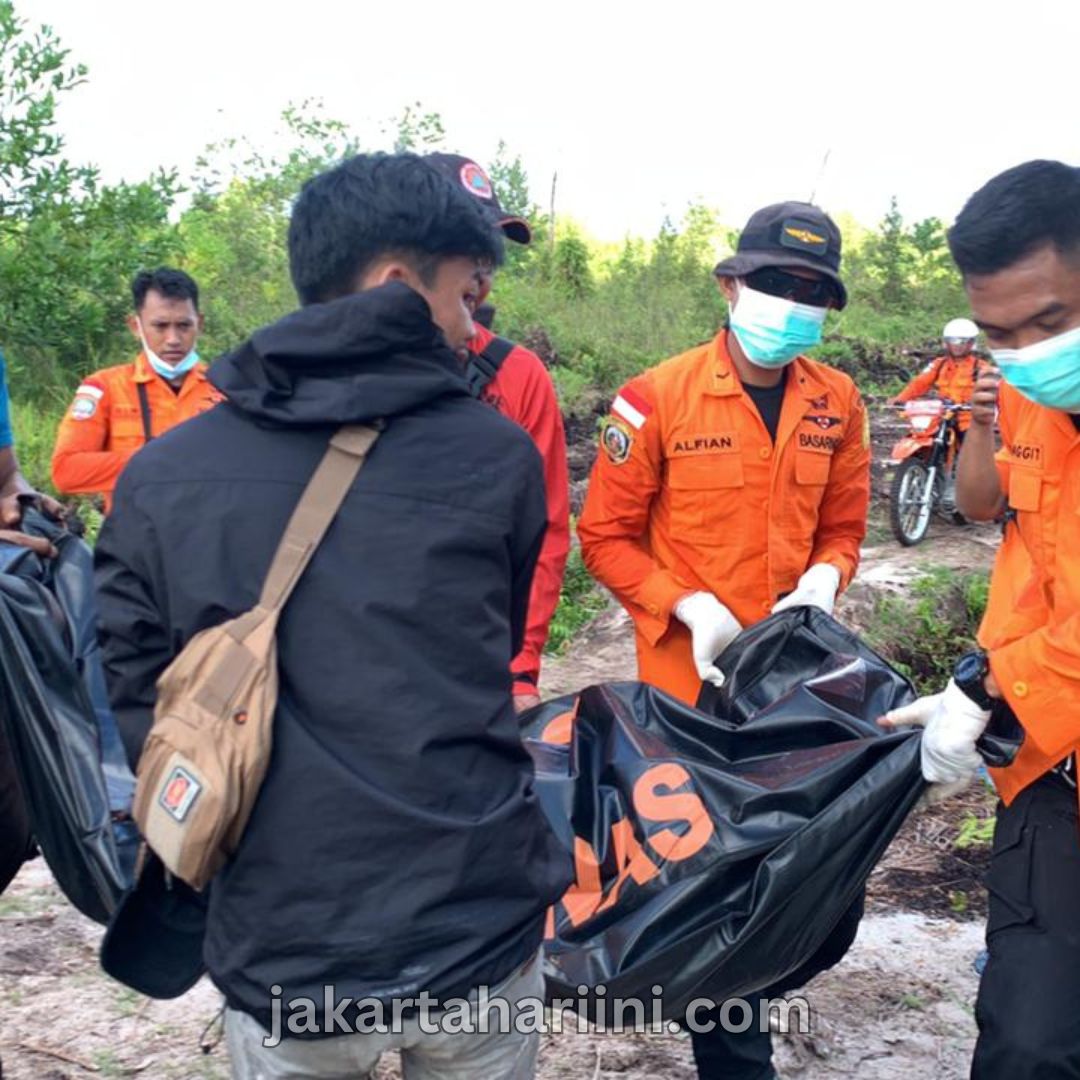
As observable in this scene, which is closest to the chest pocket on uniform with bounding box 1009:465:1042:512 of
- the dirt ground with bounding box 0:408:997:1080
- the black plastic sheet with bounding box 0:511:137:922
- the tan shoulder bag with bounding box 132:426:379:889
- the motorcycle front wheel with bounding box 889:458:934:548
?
the tan shoulder bag with bounding box 132:426:379:889

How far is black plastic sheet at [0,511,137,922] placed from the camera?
223 cm

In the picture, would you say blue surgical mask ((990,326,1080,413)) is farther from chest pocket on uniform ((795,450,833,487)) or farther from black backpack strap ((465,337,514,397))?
black backpack strap ((465,337,514,397))

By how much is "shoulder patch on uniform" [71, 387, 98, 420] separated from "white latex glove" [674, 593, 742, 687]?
2.47m

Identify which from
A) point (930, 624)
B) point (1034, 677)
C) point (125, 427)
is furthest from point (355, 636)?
point (930, 624)

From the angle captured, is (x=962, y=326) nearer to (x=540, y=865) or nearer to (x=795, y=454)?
(x=795, y=454)

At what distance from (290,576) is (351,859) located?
1.07ft

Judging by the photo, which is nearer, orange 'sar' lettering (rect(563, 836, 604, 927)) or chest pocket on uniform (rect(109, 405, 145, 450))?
orange 'sar' lettering (rect(563, 836, 604, 927))

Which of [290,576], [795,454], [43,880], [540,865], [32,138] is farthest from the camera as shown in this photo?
[32,138]

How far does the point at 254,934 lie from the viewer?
148 cm

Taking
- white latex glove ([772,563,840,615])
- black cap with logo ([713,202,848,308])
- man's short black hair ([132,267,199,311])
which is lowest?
white latex glove ([772,563,840,615])

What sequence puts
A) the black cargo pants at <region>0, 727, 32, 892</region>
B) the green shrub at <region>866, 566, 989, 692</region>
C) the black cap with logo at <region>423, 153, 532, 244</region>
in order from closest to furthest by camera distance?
1. the black cargo pants at <region>0, 727, 32, 892</region>
2. the black cap with logo at <region>423, 153, 532, 244</region>
3. the green shrub at <region>866, 566, 989, 692</region>

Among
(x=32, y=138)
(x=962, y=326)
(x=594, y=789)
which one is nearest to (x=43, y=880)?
(x=594, y=789)

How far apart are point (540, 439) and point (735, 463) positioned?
0.44m

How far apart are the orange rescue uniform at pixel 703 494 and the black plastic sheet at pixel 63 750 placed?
117cm
